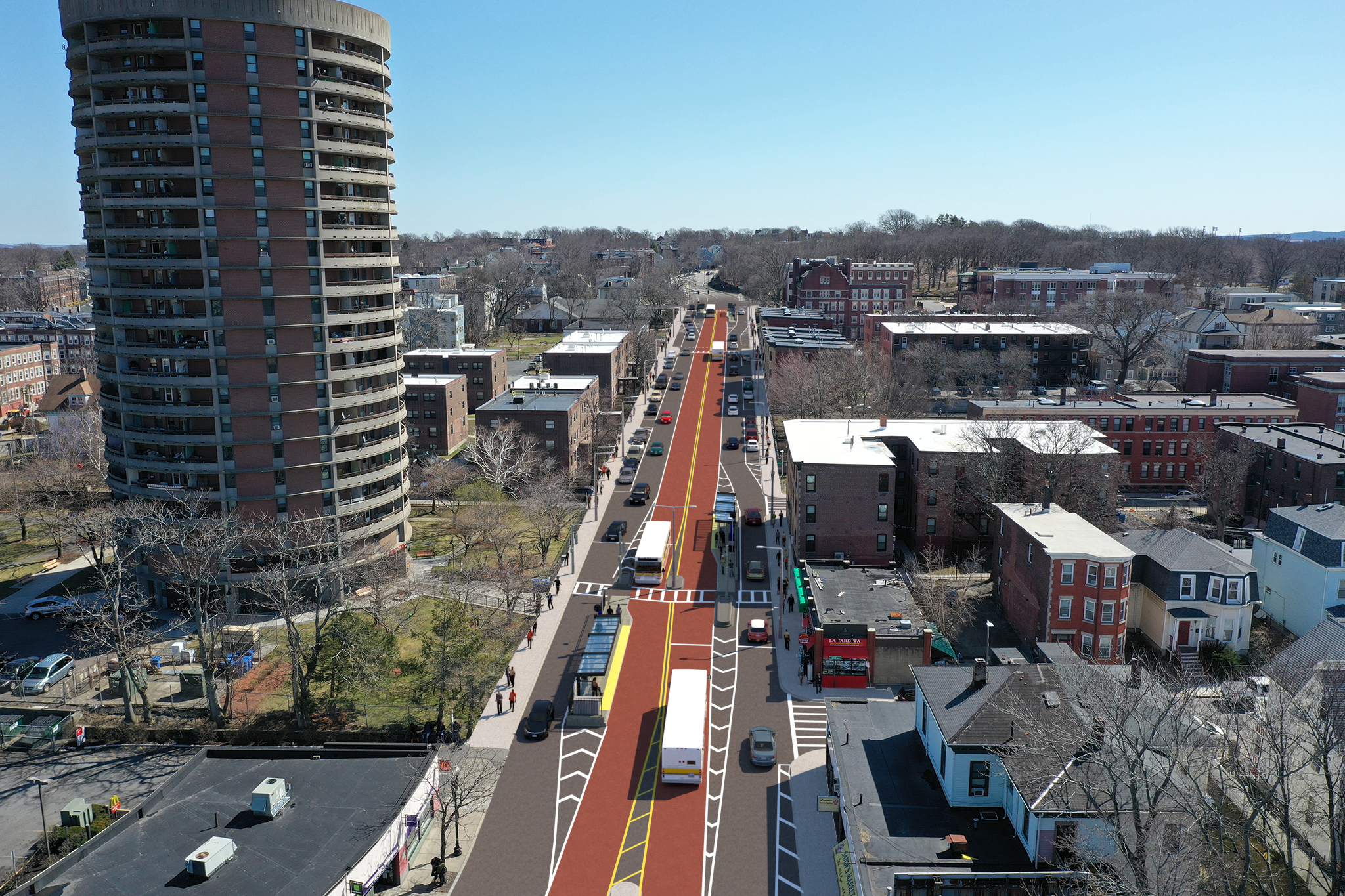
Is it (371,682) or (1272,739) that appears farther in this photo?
(371,682)

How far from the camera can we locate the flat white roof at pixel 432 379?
9756 centimetres

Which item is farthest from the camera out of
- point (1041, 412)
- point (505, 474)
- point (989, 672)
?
point (1041, 412)

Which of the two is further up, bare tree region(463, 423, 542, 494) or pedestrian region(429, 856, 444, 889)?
bare tree region(463, 423, 542, 494)

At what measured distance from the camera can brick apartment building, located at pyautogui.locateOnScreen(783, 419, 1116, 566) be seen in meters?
65.1

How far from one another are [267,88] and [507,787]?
4386 cm

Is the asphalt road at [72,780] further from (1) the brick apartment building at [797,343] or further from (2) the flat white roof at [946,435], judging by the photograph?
(1) the brick apartment building at [797,343]

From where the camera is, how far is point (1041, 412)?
288 feet

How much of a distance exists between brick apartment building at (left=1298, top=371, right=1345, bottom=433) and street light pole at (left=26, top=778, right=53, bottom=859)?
105140mm

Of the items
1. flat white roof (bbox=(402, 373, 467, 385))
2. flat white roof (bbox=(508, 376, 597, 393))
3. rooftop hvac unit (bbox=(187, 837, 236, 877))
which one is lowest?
rooftop hvac unit (bbox=(187, 837, 236, 877))

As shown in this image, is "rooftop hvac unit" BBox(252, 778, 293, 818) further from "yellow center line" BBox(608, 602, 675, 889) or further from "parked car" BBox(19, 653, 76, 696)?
"parked car" BBox(19, 653, 76, 696)

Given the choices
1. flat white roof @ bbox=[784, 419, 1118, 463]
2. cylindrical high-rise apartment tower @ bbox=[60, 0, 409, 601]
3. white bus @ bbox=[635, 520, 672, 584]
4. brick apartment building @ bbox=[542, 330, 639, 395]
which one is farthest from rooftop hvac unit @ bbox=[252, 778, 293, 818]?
brick apartment building @ bbox=[542, 330, 639, 395]

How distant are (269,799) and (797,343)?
330 ft

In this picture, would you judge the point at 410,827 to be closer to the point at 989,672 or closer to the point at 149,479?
the point at 989,672

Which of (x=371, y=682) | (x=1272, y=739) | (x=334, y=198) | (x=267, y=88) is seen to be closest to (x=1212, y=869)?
(x=1272, y=739)
